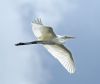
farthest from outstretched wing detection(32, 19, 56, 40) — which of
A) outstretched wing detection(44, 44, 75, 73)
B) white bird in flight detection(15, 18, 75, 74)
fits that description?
Result: outstretched wing detection(44, 44, 75, 73)

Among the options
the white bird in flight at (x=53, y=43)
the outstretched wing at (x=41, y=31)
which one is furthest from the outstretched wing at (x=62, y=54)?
the outstretched wing at (x=41, y=31)

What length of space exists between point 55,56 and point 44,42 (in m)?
1.60

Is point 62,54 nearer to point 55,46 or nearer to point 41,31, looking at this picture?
point 55,46

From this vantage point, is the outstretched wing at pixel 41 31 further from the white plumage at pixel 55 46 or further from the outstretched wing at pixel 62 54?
the outstretched wing at pixel 62 54

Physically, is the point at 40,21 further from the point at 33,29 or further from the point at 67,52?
the point at 67,52

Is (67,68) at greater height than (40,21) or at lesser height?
lesser

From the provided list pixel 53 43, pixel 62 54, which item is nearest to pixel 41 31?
pixel 53 43

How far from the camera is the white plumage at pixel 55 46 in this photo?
120ft

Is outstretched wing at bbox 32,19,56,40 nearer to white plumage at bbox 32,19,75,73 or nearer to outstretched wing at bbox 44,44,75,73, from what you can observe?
white plumage at bbox 32,19,75,73

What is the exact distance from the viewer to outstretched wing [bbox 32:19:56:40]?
1436 inches

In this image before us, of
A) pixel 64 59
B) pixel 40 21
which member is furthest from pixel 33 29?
pixel 64 59

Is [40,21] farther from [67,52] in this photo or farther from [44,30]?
[67,52]

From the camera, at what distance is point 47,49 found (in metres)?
38.1

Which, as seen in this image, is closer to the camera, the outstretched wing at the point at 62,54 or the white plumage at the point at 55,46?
the white plumage at the point at 55,46
